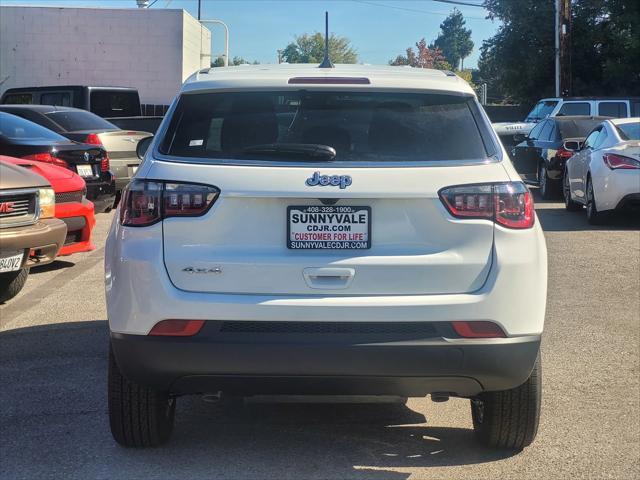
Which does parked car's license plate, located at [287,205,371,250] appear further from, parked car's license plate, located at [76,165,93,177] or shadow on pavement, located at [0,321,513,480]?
parked car's license plate, located at [76,165,93,177]

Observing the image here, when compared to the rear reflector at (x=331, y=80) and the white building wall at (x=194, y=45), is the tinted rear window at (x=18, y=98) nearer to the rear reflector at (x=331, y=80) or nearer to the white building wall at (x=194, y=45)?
the white building wall at (x=194, y=45)

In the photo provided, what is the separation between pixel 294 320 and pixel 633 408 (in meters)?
2.41

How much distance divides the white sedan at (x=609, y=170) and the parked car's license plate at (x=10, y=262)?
8.00m

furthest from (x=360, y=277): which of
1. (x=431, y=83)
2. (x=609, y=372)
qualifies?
(x=609, y=372)

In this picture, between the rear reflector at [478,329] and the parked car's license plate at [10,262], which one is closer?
the rear reflector at [478,329]

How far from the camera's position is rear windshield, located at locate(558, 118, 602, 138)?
55.8ft

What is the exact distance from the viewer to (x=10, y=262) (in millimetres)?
7352

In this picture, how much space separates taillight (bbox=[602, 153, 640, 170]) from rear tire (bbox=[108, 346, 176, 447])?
9378 mm

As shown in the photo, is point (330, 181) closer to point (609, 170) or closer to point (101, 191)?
point (101, 191)

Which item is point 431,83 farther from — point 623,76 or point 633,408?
point 623,76

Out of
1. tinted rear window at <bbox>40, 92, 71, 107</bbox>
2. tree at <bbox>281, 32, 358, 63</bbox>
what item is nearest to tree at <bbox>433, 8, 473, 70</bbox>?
tree at <bbox>281, 32, 358, 63</bbox>

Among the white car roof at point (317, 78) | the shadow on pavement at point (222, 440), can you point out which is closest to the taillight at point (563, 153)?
the shadow on pavement at point (222, 440)

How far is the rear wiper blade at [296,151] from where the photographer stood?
4008 mm

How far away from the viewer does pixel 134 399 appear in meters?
4.32
